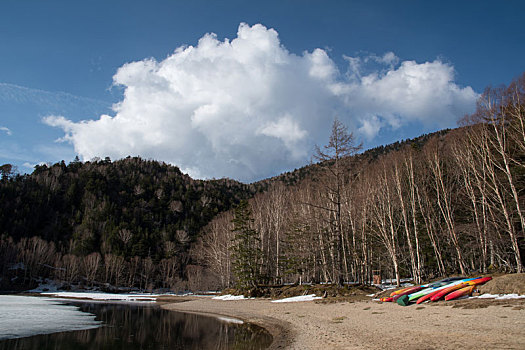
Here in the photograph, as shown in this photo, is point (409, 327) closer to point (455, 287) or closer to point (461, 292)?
point (461, 292)

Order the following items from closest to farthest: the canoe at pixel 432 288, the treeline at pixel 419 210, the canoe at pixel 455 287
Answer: the canoe at pixel 455 287, the canoe at pixel 432 288, the treeline at pixel 419 210

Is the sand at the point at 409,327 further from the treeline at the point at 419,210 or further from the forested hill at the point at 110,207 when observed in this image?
the forested hill at the point at 110,207

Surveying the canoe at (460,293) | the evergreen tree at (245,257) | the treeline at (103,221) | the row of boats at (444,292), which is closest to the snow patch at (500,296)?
the canoe at (460,293)

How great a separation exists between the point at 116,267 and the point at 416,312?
75.1 meters

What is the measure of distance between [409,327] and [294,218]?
24.5 metres

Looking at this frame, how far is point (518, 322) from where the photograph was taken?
29.2ft

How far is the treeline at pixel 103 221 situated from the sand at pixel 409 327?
191 feet

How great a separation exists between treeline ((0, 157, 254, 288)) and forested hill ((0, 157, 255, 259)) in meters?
0.27

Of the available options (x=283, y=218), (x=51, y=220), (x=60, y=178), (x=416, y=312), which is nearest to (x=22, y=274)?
(x=51, y=220)

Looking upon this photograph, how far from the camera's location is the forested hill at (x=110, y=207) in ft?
284

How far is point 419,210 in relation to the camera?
30609mm

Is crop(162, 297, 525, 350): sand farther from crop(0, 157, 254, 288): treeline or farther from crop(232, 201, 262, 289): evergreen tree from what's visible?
crop(0, 157, 254, 288): treeline

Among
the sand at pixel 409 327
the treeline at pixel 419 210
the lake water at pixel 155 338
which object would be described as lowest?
the lake water at pixel 155 338

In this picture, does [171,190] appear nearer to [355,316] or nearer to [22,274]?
[22,274]
